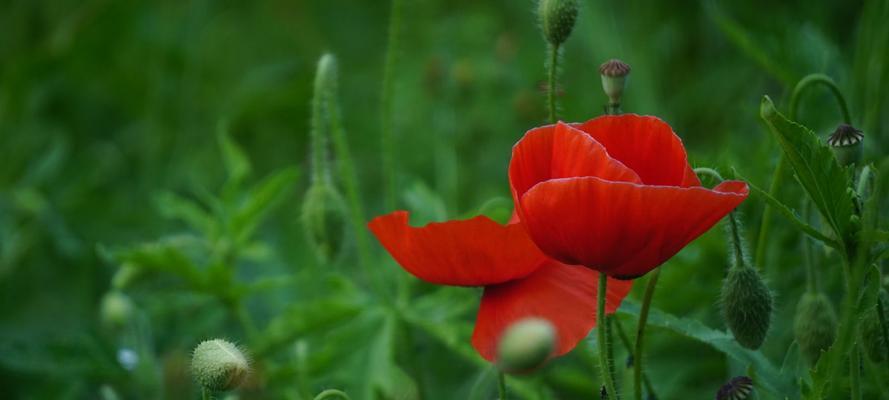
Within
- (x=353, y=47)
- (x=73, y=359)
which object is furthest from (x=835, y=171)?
(x=353, y=47)

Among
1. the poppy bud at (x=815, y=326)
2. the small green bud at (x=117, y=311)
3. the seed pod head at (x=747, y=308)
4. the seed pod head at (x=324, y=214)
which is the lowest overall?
the poppy bud at (x=815, y=326)

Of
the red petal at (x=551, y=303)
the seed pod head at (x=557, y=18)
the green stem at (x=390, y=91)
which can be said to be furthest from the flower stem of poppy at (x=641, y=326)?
the green stem at (x=390, y=91)

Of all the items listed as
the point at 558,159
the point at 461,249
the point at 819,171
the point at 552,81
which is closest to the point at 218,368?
the point at 461,249

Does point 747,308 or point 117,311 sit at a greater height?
point 117,311

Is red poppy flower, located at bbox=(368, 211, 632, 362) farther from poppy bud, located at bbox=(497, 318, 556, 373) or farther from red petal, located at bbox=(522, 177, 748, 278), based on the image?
poppy bud, located at bbox=(497, 318, 556, 373)

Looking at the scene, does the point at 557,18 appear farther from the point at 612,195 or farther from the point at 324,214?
the point at 324,214

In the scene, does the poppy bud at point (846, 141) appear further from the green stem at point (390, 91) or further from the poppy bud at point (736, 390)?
the green stem at point (390, 91)

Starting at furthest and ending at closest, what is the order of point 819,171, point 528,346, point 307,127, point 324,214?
point 307,127 < point 324,214 < point 819,171 < point 528,346
